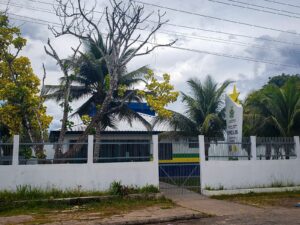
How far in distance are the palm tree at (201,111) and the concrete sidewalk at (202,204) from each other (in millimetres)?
5219

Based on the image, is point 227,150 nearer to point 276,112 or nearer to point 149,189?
point 149,189

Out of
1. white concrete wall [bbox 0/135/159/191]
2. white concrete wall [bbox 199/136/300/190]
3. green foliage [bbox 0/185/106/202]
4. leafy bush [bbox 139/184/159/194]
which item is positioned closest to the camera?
green foliage [bbox 0/185/106/202]

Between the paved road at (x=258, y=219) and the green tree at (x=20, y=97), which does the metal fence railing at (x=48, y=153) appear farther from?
the paved road at (x=258, y=219)

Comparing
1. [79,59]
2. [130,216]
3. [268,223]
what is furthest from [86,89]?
[268,223]

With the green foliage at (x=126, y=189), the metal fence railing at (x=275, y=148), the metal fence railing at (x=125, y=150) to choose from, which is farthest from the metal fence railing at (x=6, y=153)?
the metal fence railing at (x=275, y=148)

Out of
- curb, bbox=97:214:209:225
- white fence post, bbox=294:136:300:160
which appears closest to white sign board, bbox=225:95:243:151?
white fence post, bbox=294:136:300:160

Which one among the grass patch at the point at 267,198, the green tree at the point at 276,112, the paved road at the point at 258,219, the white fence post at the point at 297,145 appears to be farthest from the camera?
the green tree at the point at 276,112

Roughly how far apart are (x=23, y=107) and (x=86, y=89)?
6656 millimetres

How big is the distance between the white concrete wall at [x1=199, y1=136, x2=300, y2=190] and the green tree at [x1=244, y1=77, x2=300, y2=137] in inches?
66.2

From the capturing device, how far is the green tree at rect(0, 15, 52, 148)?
12.6 m

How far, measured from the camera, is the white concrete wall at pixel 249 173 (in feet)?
41.7

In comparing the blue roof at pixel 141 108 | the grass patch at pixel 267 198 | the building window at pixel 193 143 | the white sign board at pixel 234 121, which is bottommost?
the grass patch at pixel 267 198

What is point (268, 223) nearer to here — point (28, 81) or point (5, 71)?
point (28, 81)

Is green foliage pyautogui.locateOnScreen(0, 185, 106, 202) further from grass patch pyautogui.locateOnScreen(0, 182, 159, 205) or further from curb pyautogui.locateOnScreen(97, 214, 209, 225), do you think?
curb pyautogui.locateOnScreen(97, 214, 209, 225)
